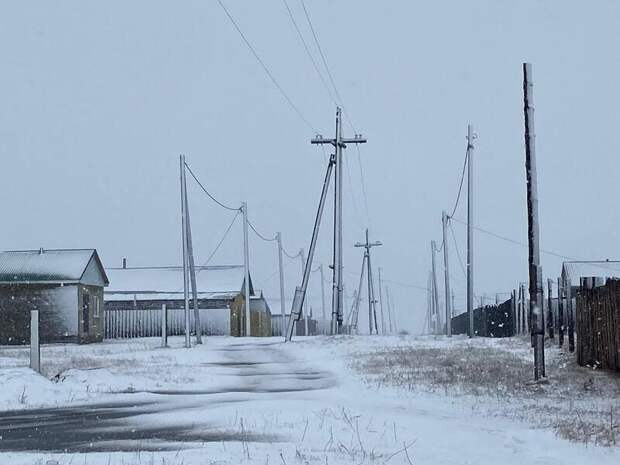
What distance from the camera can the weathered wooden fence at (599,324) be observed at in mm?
15867

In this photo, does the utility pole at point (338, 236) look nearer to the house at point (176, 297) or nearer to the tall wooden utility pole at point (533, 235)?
the house at point (176, 297)

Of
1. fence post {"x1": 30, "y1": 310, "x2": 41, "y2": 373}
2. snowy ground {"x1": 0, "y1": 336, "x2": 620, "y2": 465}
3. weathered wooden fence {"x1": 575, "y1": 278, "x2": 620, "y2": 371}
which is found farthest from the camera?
fence post {"x1": 30, "y1": 310, "x2": 41, "y2": 373}

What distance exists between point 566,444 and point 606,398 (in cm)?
467

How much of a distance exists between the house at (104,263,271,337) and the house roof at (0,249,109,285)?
9.91 metres

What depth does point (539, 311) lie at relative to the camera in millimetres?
15422

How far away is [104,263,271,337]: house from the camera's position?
171 ft

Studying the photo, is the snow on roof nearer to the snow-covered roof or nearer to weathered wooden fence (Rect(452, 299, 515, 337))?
weathered wooden fence (Rect(452, 299, 515, 337))

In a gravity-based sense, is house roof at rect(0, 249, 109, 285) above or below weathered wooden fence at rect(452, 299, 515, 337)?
above

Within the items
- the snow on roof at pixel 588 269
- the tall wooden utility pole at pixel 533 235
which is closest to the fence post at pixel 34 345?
the tall wooden utility pole at pixel 533 235

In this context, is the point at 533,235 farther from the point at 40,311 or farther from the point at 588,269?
the point at 588,269

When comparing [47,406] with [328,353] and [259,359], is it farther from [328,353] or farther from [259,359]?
[328,353]

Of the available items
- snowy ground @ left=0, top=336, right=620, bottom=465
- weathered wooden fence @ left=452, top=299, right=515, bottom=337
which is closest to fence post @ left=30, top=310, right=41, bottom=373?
snowy ground @ left=0, top=336, right=620, bottom=465

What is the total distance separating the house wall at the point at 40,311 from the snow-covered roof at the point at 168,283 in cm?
1471

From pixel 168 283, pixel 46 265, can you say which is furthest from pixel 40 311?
pixel 168 283
